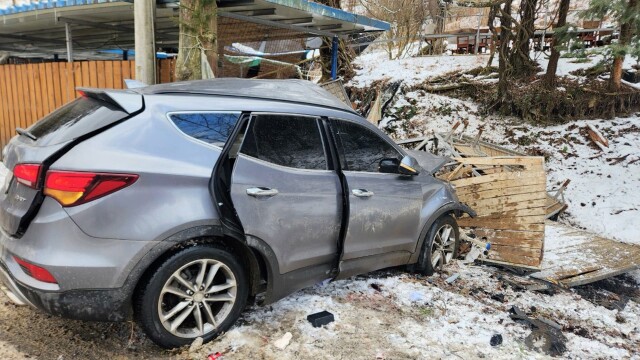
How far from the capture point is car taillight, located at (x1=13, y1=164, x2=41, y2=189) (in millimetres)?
2447

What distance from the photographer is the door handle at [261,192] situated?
287cm

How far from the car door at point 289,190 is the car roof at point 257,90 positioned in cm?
21

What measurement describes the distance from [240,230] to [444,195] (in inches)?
97.0

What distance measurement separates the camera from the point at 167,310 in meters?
2.76

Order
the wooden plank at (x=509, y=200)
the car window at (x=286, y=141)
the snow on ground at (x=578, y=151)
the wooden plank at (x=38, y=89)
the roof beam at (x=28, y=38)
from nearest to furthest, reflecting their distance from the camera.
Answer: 1. the car window at (x=286, y=141)
2. the wooden plank at (x=509, y=200)
3. the wooden plank at (x=38, y=89)
4. the snow on ground at (x=578, y=151)
5. the roof beam at (x=28, y=38)

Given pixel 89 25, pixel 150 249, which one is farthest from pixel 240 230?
pixel 89 25

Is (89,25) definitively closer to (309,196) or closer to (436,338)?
(309,196)

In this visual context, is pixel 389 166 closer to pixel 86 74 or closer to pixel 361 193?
pixel 361 193

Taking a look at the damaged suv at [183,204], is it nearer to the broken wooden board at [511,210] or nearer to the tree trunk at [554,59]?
the broken wooden board at [511,210]

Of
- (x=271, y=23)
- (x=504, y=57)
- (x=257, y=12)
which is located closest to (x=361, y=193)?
(x=257, y=12)

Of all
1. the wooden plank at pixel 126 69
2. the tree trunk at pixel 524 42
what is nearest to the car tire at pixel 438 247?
the wooden plank at pixel 126 69

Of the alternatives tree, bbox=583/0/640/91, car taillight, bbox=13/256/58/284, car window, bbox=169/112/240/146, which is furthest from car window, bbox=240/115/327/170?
tree, bbox=583/0/640/91

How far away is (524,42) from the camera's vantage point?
12.0 meters

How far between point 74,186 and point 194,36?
3.13m
